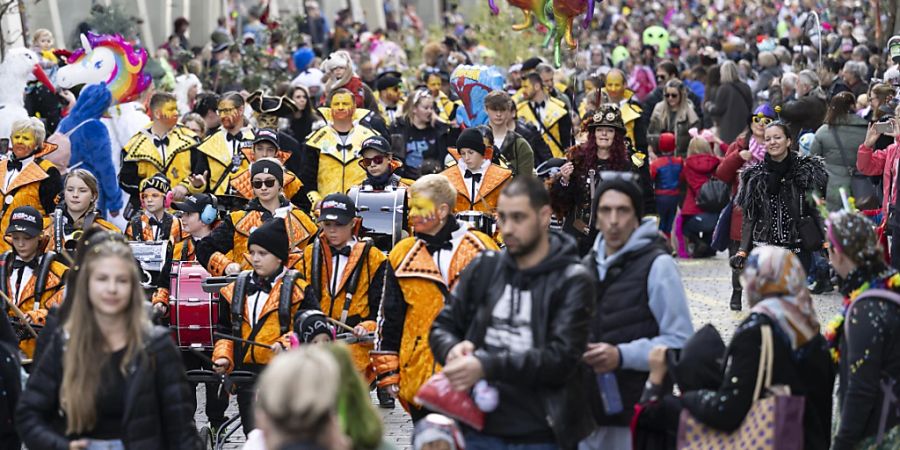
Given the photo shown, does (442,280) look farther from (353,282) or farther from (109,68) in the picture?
(109,68)

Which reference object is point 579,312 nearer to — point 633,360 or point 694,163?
point 633,360

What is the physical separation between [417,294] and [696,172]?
960cm

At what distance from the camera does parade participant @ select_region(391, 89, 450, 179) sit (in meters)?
14.9

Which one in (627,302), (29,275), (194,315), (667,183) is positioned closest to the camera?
(627,302)

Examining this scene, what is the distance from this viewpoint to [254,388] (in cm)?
863

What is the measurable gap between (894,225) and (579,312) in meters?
4.85

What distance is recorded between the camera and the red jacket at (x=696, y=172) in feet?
55.9

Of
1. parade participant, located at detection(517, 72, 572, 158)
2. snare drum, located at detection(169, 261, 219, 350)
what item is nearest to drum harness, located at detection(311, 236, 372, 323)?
snare drum, located at detection(169, 261, 219, 350)

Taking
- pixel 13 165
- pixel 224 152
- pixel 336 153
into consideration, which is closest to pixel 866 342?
pixel 336 153

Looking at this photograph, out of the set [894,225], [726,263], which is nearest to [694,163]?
[726,263]

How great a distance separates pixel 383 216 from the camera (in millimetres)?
10680

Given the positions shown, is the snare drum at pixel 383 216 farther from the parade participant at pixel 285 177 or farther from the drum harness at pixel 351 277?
the drum harness at pixel 351 277

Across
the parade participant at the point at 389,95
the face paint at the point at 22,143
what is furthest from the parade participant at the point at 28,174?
the parade participant at the point at 389,95

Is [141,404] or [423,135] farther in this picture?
[423,135]
